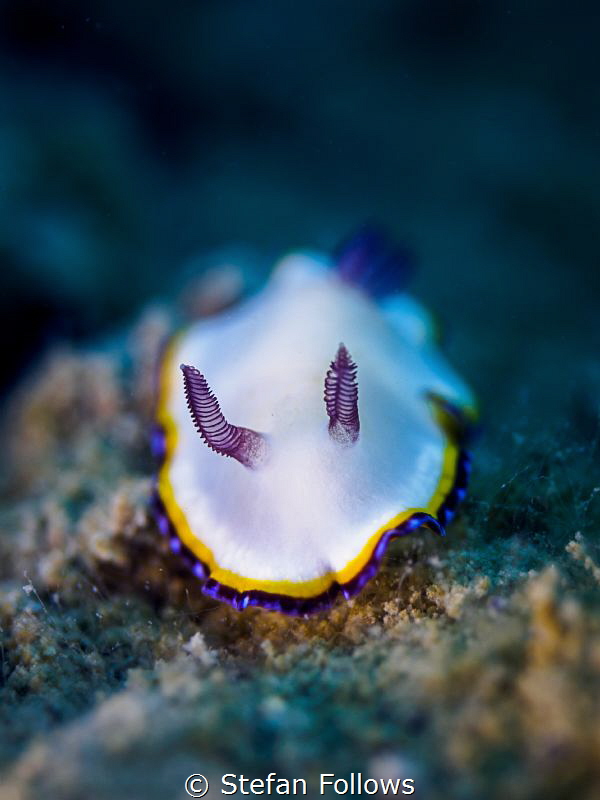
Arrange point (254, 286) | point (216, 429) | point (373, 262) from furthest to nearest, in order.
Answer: point (254, 286)
point (373, 262)
point (216, 429)

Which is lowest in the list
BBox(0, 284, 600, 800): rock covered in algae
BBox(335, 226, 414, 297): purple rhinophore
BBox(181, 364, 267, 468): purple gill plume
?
BBox(0, 284, 600, 800): rock covered in algae

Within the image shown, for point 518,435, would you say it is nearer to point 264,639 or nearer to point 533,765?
point 264,639

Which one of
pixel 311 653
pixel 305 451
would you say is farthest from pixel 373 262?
pixel 311 653

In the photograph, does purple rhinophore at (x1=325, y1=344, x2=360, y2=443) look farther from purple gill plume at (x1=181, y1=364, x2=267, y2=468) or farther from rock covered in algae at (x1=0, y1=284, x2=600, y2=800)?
rock covered in algae at (x1=0, y1=284, x2=600, y2=800)

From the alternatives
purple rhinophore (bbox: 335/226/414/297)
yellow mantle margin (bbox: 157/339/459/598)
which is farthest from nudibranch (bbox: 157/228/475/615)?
purple rhinophore (bbox: 335/226/414/297)

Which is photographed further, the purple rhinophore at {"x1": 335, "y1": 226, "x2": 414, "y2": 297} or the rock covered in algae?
the purple rhinophore at {"x1": 335, "y1": 226, "x2": 414, "y2": 297}

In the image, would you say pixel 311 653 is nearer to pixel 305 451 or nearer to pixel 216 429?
pixel 305 451

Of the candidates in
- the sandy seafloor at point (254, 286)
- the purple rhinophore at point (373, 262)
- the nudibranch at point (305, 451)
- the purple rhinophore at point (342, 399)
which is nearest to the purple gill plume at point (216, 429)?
the nudibranch at point (305, 451)

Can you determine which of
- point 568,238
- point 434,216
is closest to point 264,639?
point 568,238

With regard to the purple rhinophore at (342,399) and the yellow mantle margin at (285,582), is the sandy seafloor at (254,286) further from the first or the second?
the purple rhinophore at (342,399)
